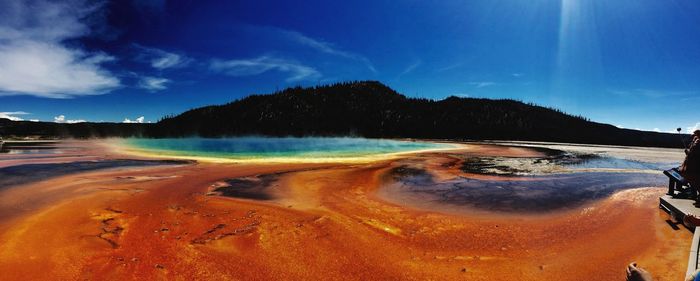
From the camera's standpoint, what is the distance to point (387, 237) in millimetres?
5844

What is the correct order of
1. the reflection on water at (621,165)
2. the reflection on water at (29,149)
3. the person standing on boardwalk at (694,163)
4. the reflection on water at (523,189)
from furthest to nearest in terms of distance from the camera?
the reflection on water at (29,149), the reflection on water at (621,165), the reflection on water at (523,189), the person standing on boardwalk at (694,163)

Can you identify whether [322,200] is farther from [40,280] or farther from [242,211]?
[40,280]

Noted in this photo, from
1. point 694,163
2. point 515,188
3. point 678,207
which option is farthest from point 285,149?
point 694,163

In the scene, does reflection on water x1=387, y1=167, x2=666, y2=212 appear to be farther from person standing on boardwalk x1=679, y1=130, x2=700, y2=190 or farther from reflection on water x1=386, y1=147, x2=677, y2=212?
person standing on boardwalk x1=679, y1=130, x2=700, y2=190

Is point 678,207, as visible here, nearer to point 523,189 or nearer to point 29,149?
point 523,189

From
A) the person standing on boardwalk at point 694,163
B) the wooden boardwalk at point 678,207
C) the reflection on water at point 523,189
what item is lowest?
the reflection on water at point 523,189

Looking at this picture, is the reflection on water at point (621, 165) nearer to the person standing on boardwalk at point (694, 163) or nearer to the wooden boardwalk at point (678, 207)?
the wooden boardwalk at point (678, 207)

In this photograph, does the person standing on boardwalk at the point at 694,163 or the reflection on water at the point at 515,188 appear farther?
the reflection on water at the point at 515,188

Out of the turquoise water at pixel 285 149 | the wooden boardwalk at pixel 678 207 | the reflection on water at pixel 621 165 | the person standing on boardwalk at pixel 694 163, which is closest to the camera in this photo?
the person standing on boardwalk at pixel 694 163

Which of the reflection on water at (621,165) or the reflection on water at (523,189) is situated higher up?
the reflection on water at (621,165)

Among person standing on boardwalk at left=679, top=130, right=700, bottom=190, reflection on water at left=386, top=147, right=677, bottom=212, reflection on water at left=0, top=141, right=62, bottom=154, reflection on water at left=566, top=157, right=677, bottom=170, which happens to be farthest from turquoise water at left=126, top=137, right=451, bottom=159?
person standing on boardwalk at left=679, top=130, right=700, bottom=190

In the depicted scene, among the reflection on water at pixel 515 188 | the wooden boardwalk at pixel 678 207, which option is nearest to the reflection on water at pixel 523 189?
the reflection on water at pixel 515 188

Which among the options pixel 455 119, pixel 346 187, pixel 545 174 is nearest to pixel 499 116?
pixel 455 119

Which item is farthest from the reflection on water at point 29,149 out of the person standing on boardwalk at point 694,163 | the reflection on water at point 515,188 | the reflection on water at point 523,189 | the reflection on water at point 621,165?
the reflection on water at point 621,165
